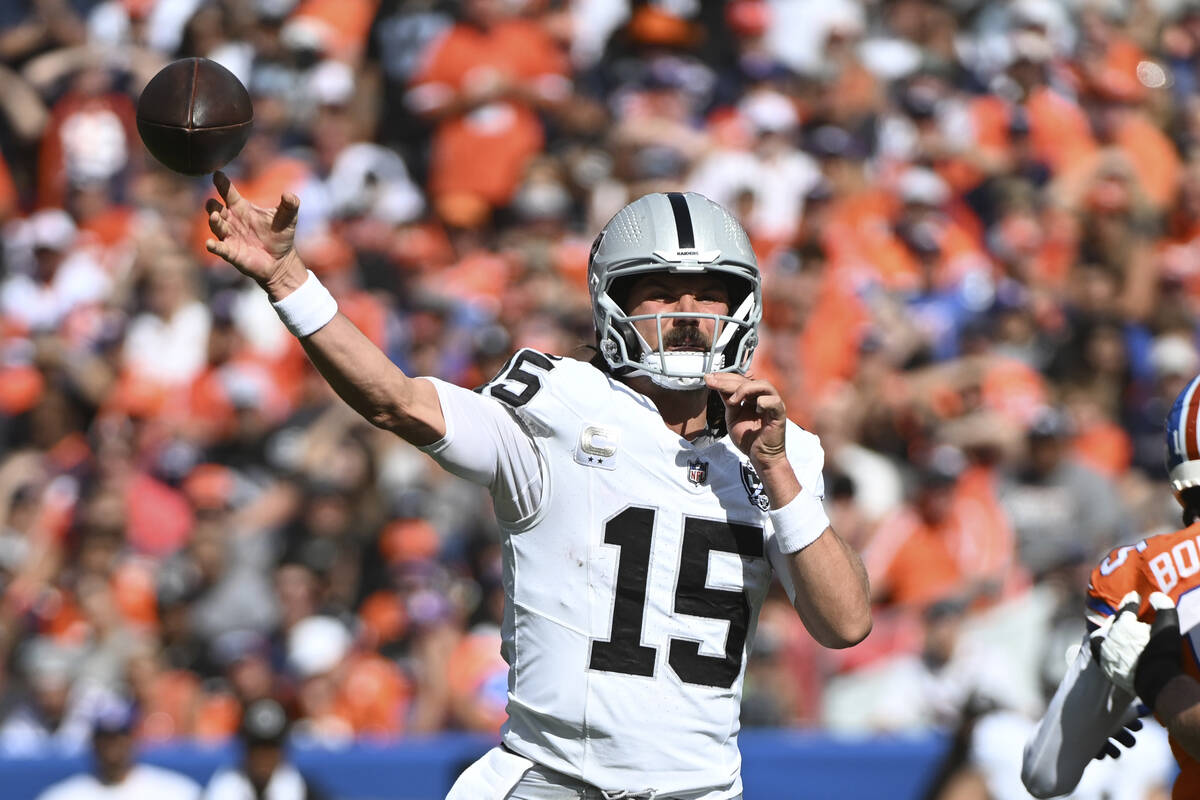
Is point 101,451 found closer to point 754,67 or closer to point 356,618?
point 356,618

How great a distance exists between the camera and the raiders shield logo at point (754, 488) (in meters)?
3.83

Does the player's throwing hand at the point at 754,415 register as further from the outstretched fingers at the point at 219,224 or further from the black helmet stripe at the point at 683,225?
the outstretched fingers at the point at 219,224

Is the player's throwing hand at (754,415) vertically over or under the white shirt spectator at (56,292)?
under

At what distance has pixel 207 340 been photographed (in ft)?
31.9

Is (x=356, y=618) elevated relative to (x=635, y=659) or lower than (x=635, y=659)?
elevated

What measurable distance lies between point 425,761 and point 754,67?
592cm

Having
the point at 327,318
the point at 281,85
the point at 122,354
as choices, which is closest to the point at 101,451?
the point at 122,354

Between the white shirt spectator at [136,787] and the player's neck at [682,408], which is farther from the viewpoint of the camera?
the white shirt spectator at [136,787]

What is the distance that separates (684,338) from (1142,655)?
1.18 metres

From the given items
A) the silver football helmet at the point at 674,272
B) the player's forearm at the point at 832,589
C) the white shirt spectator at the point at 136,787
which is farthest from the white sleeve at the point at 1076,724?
the white shirt spectator at the point at 136,787

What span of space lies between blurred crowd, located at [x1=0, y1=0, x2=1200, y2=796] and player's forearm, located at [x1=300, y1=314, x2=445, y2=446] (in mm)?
Answer: 3867

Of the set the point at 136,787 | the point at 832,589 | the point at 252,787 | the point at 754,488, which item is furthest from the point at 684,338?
the point at 136,787

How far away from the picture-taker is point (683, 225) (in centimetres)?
395

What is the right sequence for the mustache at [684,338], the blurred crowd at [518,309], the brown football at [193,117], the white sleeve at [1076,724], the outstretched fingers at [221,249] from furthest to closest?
the blurred crowd at [518,309] < the white sleeve at [1076,724] < the mustache at [684,338] < the brown football at [193,117] < the outstretched fingers at [221,249]
